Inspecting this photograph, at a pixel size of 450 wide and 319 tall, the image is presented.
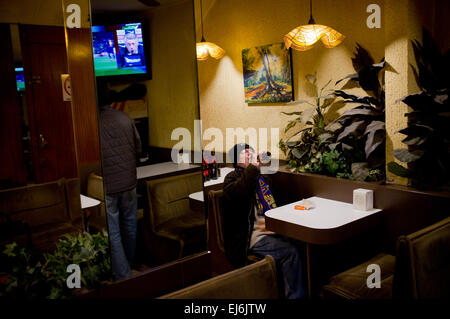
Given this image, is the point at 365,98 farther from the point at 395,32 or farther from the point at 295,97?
the point at 295,97

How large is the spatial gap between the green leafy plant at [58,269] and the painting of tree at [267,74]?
2.92 meters

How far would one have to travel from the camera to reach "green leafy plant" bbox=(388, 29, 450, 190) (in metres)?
2.60

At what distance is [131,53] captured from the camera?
1935 mm

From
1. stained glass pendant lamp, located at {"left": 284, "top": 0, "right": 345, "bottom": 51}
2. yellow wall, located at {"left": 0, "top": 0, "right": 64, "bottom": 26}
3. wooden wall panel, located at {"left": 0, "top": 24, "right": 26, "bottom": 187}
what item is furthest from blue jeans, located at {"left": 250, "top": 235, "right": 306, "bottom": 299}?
yellow wall, located at {"left": 0, "top": 0, "right": 64, "bottom": 26}

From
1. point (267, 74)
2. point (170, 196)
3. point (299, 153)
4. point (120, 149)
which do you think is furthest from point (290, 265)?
point (267, 74)

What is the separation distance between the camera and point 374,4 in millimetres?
3256

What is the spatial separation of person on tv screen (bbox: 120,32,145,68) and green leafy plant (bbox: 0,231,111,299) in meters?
0.88

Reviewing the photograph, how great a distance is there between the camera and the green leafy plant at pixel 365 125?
3.02 meters

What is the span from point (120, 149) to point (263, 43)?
288 centimetres

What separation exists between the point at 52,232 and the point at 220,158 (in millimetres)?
2581

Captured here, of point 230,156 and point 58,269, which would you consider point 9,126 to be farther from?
point 58,269

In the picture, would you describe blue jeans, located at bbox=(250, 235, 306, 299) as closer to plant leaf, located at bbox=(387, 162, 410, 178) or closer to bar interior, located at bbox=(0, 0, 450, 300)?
bar interior, located at bbox=(0, 0, 450, 300)

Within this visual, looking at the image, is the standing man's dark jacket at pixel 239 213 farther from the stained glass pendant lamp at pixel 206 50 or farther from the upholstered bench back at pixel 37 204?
the stained glass pendant lamp at pixel 206 50

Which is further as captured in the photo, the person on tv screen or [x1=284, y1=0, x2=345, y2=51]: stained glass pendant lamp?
[x1=284, y1=0, x2=345, y2=51]: stained glass pendant lamp
